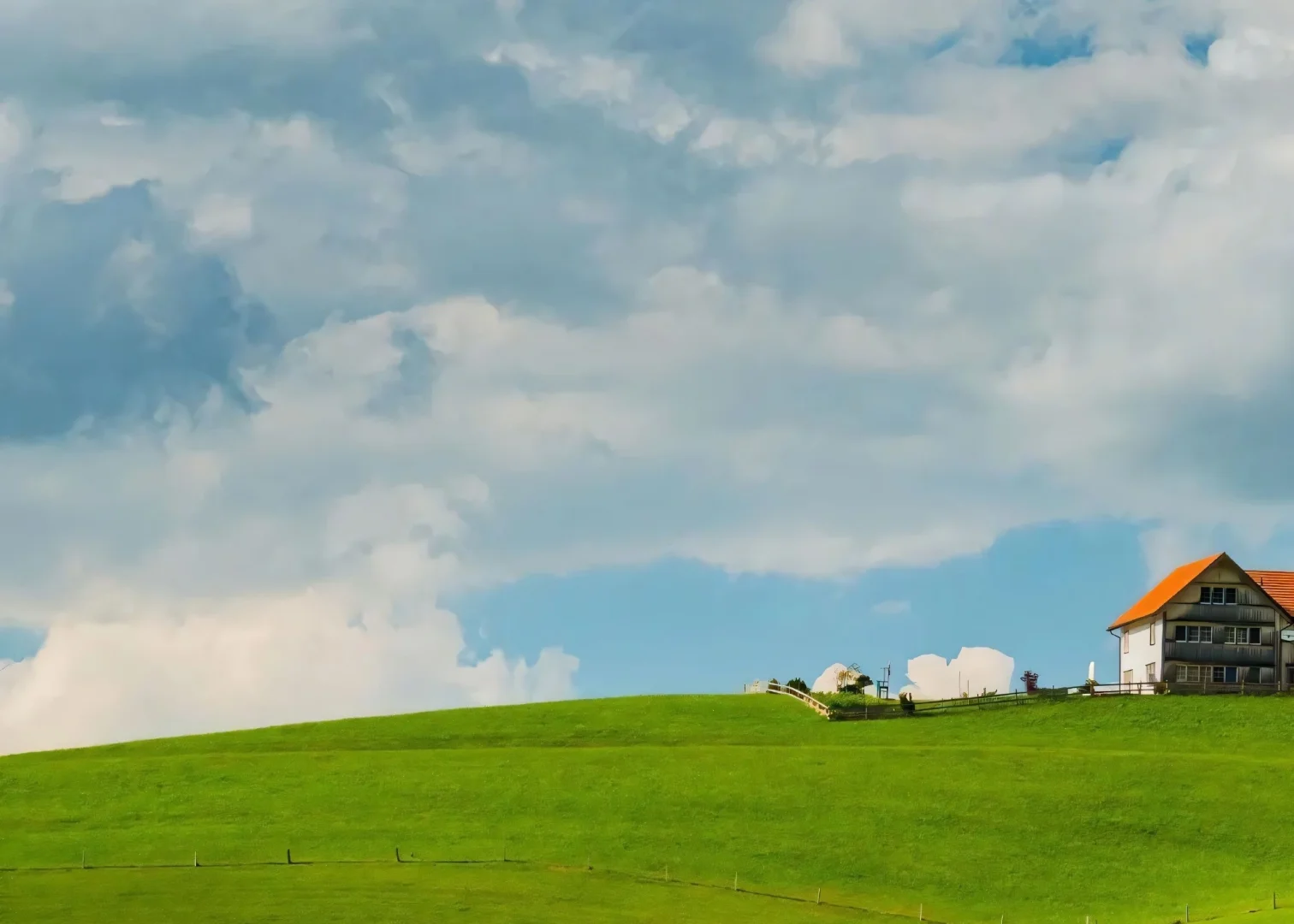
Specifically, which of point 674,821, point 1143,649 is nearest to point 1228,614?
point 1143,649

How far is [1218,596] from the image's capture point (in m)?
108

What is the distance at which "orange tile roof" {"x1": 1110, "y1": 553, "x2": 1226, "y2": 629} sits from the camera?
107 meters

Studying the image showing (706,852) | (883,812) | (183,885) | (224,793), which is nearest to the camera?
(183,885)

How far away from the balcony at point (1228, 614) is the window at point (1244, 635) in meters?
0.37

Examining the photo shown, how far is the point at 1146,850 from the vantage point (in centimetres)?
6944

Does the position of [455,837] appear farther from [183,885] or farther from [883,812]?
[883,812]

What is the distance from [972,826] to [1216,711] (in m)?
32.8

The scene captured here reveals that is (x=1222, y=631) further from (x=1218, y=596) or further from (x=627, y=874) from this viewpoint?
(x=627, y=874)

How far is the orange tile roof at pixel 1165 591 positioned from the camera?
107375 mm

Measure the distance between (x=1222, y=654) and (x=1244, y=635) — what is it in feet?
7.43

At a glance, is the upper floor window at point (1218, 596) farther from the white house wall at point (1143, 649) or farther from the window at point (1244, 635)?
the white house wall at point (1143, 649)

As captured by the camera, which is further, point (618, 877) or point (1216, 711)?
point (1216, 711)

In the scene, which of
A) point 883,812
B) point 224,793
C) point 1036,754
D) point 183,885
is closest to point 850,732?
point 1036,754

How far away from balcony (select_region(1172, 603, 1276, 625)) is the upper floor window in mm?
291
